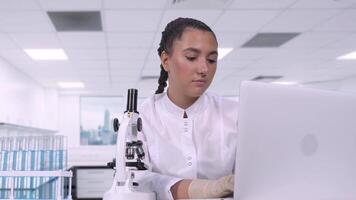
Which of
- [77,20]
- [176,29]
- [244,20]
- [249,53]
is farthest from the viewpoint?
[249,53]

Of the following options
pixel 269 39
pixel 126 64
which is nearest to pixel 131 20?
pixel 269 39

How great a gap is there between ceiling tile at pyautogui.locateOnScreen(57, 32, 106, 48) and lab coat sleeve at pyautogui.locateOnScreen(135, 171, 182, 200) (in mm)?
3221

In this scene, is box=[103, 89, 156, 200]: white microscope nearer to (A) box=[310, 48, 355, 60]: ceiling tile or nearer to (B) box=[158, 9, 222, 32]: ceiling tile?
(B) box=[158, 9, 222, 32]: ceiling tile

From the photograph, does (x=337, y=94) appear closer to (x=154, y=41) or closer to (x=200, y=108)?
(x=200, y=108)

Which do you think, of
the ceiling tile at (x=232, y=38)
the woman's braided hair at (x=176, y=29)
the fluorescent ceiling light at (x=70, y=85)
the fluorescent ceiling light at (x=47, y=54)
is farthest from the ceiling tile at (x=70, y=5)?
the fluorescent ceiling light at (x=70, y=85)

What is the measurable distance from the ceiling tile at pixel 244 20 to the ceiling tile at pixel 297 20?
0.11 m

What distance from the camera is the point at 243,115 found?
2.45ft

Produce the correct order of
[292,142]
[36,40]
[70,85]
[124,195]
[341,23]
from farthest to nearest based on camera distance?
[70,85] < [36,40] < [341,23] < [124,195] < [292,142]

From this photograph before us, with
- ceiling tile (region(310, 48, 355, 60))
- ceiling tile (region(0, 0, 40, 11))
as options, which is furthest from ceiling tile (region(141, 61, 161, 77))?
ceiling tile (region(0, 0, 40, 11))

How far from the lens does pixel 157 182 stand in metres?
1.14

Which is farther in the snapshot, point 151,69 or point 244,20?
point 151,69

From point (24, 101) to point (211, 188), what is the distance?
6140mm

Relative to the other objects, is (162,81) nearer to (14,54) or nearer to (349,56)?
(14,54)

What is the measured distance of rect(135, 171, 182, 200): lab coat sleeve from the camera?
1081 millimetres
